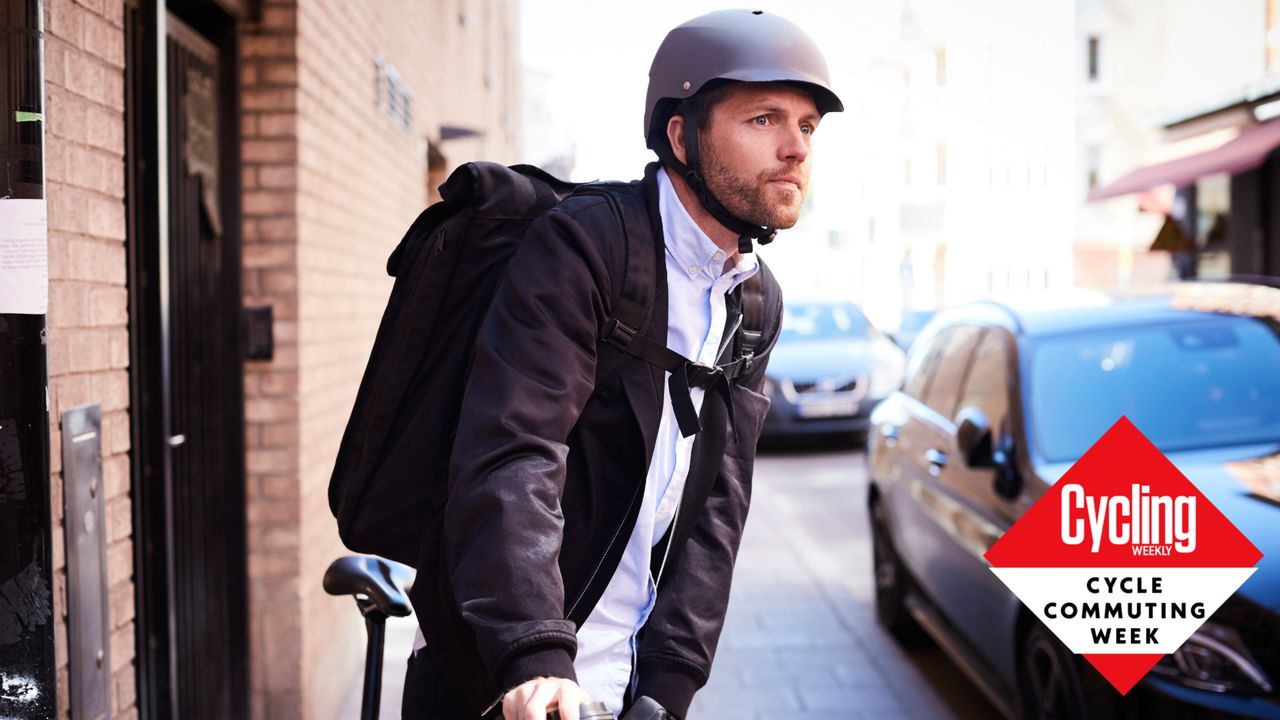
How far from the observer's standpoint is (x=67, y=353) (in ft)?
8.09

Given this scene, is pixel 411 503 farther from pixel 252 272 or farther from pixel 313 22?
pixel 313 22

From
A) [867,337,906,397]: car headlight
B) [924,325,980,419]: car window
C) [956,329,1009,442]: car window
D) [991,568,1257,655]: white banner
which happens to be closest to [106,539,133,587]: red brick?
[991,568,1257,655]: white banner

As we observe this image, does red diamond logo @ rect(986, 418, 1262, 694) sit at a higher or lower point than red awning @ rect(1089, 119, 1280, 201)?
lower

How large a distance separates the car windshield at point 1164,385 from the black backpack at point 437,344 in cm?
275

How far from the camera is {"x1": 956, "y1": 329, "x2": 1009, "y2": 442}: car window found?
4.74m

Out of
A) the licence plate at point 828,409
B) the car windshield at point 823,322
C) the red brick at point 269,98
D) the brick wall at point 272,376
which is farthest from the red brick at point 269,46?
the car windshield at point 823,322

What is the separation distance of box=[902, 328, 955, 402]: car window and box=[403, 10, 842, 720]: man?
13.2ft

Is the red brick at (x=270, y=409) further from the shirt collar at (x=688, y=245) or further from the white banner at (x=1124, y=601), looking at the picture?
the shirt collar at (x=688, y=245)

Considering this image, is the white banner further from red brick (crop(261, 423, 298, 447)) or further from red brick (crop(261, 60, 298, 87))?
red brick (crop(261, 60, 298, 87))

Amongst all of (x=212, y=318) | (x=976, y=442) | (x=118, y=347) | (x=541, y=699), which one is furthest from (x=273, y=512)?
(x=541, y=699)

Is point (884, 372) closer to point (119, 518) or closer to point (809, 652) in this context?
point (809, 652)

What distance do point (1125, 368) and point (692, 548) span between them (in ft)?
9.90

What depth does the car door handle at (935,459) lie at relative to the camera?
5.18 metres

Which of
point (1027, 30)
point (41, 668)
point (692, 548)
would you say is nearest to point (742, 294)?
point (692, 548)
